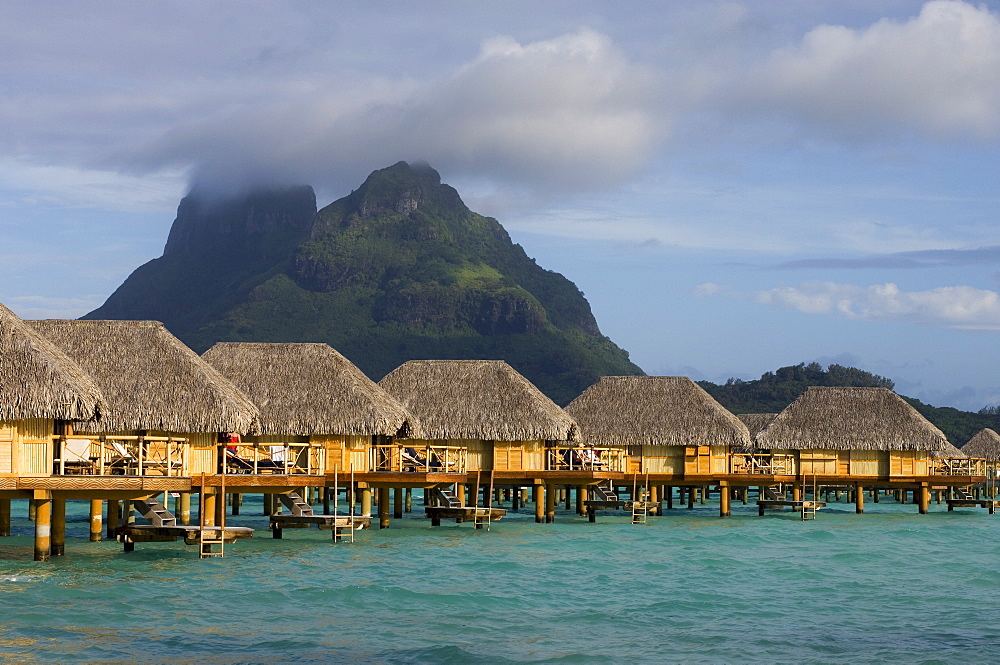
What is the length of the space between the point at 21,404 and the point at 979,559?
2169 cm

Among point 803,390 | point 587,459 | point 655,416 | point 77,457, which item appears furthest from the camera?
point 803,390

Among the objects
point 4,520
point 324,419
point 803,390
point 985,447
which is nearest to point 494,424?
point 324,419

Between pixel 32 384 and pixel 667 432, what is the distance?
2560 centimetres

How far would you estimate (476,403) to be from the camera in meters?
40.9

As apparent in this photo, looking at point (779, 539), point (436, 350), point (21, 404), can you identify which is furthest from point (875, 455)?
point (436, 350)

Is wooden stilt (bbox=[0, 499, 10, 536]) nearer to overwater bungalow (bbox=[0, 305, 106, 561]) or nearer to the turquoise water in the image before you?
the turquoise water

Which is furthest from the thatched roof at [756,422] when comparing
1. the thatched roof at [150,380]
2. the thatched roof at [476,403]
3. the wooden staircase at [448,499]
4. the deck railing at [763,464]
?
the thatched roof at [150,380]

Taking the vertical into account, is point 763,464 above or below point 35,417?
below

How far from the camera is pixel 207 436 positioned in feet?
103

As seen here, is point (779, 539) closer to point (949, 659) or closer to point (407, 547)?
point (407, 547)

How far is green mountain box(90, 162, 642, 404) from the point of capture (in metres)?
138

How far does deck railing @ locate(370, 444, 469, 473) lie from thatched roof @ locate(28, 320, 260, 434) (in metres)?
4.61

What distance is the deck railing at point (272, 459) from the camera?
104 ft

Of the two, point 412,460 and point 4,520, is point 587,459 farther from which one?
point 4,520
